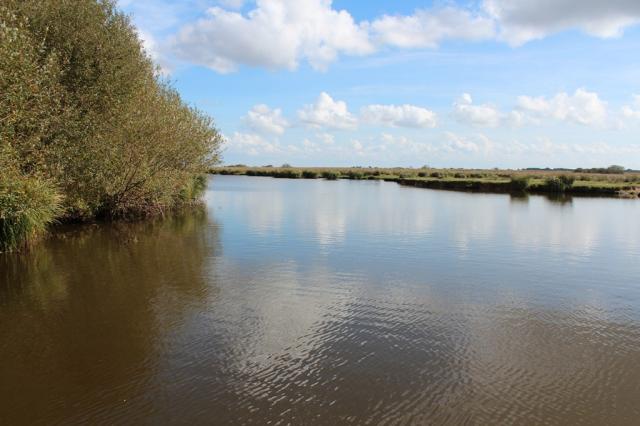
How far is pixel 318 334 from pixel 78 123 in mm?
16461

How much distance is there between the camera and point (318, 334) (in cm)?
1133

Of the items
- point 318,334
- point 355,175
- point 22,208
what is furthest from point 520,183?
point 22,208

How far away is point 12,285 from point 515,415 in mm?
15175

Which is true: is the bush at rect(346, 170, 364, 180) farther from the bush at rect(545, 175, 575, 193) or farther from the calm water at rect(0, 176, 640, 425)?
the calm water at rect(0, 176, 640, 425)

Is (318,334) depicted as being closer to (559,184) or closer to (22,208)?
(22,208)

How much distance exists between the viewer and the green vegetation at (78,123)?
16.5 m

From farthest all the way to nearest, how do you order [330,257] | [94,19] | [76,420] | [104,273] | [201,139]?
[201,139]
[94,19]
[330,257]
[104,273]
[76,420]

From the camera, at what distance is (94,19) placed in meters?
23.4

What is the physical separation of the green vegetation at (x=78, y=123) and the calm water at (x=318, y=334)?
136 inches

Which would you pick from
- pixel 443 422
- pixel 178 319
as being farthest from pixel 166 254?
pixel 443 422

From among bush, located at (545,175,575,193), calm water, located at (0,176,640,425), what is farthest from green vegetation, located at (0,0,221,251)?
bush, located at (545,175,575,193)

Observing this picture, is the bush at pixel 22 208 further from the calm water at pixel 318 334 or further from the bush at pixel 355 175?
the bush at pixel 355 175

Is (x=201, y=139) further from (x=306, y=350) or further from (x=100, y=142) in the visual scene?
(x=306, y=350)

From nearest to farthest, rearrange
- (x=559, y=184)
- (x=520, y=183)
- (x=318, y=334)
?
(x=318, y=334)
(x=559, y=184)
(x=520, y=183)
